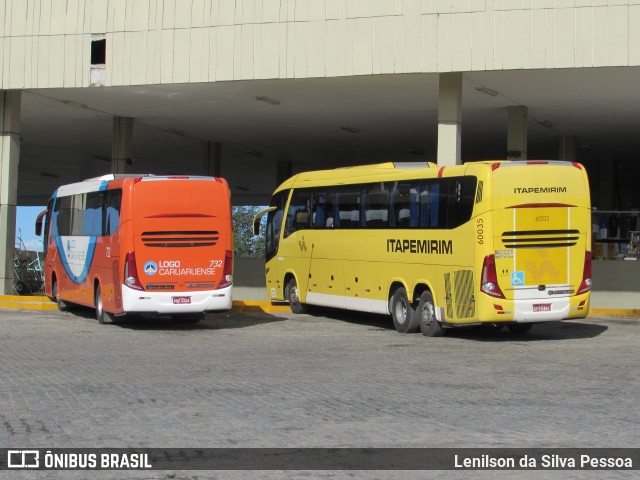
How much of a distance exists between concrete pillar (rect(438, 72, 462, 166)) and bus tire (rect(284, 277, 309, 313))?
15.8 feet

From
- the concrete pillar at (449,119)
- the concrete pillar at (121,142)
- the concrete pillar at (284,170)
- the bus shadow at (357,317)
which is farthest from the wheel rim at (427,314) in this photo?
the concrete pillar at (284,170)

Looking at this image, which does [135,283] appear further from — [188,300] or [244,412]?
[244,412]

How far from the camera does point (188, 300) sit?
800 inches

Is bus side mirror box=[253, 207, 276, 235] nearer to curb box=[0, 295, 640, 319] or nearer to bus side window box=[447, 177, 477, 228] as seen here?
curb box=[0, 295, 640, 319]

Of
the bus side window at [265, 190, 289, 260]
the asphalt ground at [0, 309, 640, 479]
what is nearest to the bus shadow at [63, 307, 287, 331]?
the asphalt ground at [0, 309, 640, 479]

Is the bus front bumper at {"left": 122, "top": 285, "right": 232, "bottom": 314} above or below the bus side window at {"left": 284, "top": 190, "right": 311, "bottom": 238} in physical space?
below

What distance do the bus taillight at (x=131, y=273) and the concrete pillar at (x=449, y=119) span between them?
7.94m

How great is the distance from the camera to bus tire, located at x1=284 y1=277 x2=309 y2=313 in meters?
25.0

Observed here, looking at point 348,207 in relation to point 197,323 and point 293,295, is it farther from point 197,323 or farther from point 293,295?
point 197,323

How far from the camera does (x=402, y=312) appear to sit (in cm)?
2031

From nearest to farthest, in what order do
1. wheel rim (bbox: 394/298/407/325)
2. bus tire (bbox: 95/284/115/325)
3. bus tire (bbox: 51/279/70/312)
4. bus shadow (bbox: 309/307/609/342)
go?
bus shadow (bbox: 309/307/609/342), wheel rim (bbox: 394/298/407/325), bus tire (bbox: 95/284/115/325), bus tire (bbox: 51/279/70/312)

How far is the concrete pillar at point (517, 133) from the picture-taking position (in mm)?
28016

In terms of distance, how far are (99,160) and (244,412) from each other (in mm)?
39564

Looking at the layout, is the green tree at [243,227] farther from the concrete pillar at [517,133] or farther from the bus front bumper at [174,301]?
the bus front bumper at [174,301]
